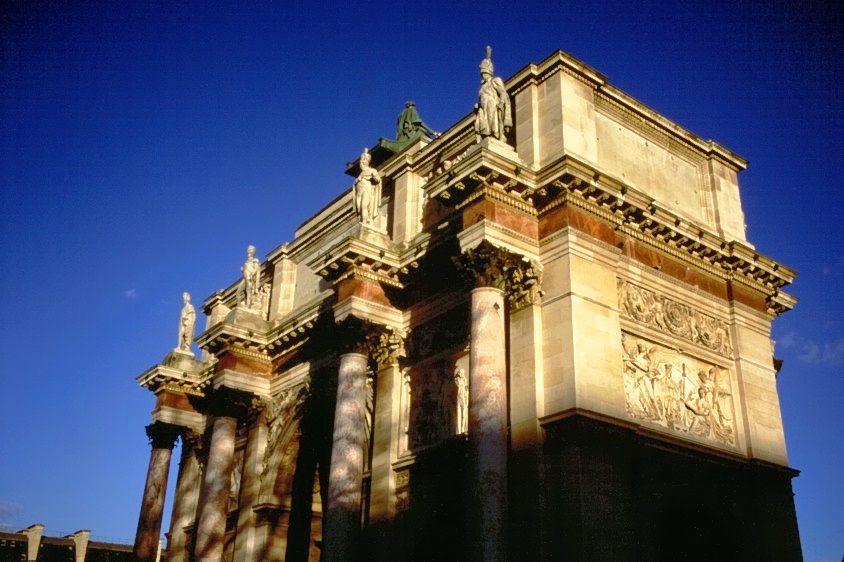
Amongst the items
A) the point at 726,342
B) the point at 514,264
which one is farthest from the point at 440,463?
the point at 726,342

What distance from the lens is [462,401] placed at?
1545 centimetres

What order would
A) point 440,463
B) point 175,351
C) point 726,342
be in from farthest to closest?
point 175,351 < point 726,342 < point 440,463

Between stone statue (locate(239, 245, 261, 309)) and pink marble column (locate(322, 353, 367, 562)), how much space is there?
6881mm

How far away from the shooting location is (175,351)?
84.4 ft

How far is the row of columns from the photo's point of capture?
12.3 metres

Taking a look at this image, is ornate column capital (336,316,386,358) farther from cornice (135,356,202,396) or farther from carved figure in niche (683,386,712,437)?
cornice (135,356,202,396)

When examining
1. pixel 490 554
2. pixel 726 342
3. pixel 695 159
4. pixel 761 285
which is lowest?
pixel 490 554

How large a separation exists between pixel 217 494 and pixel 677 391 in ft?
39.9

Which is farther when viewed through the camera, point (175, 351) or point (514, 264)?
point (175, 351)

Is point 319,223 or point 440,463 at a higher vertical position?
point 319,223

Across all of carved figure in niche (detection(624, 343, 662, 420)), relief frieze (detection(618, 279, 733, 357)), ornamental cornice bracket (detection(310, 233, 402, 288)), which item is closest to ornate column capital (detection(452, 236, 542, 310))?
relief frieze (detection(618, 279, 733, 357))

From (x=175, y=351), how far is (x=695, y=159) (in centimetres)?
1660

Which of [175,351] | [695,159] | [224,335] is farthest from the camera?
[175,351]

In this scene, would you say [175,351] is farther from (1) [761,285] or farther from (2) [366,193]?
(1) [761,285]
